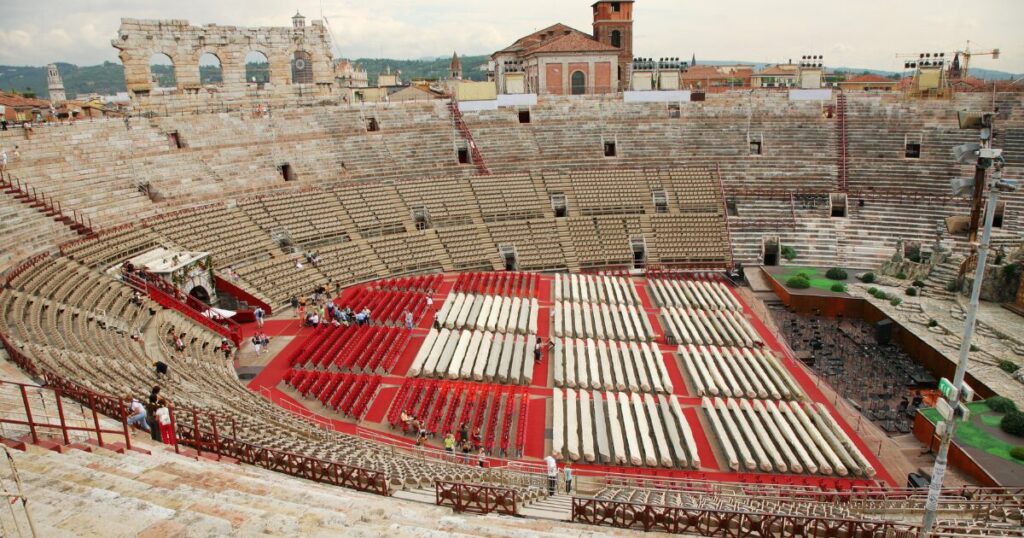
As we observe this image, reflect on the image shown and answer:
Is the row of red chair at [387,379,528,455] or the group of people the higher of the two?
the group of people

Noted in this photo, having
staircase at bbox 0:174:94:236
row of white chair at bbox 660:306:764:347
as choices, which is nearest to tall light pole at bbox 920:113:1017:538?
row of white chair at bbox 660:306:764:347

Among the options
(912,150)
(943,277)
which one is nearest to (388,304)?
(943,277)

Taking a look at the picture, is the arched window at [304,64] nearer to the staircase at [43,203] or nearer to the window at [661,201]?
the staircase at [43,203]

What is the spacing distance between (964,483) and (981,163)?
11095 mm

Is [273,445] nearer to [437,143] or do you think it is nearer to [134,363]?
[134,363]

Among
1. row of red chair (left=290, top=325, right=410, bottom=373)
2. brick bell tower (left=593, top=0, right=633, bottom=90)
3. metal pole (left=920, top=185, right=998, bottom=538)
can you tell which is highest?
brick bell tower (left=593, top=0, right=633, bottom=90)

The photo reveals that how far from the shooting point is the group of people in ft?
38.8

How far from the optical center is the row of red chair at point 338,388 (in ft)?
63.5

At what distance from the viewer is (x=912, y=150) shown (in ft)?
133

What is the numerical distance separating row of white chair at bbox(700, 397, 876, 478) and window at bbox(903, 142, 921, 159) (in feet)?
94.2

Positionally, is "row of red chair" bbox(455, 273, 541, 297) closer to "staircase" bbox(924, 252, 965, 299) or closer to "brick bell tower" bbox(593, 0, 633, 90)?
"staircase" bbox(924, 252, 965, 299)

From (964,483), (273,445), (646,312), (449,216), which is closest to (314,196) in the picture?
(449,216)

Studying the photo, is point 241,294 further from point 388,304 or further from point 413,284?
point 413,284

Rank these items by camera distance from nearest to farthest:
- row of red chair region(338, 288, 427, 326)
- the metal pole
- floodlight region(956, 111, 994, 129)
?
the metal pole < floodlight region(956, 111, 994, 129) < row of red chair region(338, 288, 427, 326)
